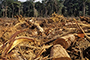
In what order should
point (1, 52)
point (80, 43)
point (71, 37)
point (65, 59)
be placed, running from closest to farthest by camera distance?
1. point (1, 52)
2. point (65, 59)
3. point (71, 37)
4. point (80, 43)

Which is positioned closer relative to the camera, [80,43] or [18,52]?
[18,52]

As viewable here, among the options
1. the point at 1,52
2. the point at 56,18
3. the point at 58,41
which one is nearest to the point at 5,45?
the point at 1,52

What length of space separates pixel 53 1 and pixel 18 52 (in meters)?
51.5

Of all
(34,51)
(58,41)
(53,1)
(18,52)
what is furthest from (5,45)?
(53,1)

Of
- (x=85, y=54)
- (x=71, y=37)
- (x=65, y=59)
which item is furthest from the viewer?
(x=71, y=37)

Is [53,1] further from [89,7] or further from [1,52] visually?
[1,52]

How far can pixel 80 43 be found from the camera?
3.79m

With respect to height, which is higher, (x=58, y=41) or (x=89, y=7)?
(x=58, y=41)

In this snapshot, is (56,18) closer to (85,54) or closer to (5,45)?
(85,54)

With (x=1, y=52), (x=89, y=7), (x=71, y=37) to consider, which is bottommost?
(x=89, y=7)

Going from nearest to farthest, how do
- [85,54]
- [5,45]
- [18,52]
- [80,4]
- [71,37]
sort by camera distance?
[5,45]
[18,52]
[85,54]
[71,37]
[80,4]

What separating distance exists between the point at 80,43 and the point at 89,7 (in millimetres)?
51976

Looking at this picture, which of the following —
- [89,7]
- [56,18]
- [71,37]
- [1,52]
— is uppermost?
[1,52]

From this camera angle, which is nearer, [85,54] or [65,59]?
[65,59]
